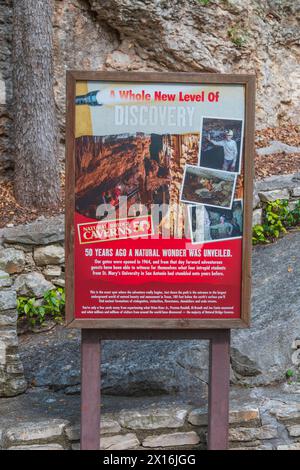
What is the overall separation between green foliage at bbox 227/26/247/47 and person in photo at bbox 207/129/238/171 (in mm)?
5820

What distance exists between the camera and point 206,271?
3080 mm

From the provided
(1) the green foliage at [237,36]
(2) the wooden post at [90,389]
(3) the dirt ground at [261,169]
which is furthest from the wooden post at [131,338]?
(1) the green foliage at [237,36]

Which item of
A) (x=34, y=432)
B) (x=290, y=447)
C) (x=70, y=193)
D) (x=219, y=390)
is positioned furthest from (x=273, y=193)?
(x=34, y=432)

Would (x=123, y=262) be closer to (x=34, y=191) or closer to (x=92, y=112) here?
(x=92, y=112)

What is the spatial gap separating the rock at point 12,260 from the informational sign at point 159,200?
248cm

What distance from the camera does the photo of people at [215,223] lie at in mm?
3072

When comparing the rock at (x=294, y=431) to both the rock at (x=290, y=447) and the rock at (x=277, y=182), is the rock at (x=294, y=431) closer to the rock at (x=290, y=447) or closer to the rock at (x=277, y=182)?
the rock at (x=290, y=447)

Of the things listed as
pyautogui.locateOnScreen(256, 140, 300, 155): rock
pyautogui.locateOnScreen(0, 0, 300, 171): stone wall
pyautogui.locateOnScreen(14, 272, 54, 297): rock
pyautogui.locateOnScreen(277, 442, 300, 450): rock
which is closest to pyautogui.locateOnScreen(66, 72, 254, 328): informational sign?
pyautogui.locateOnScreen(277, 442, 300, 450): rock

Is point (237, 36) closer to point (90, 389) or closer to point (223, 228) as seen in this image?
point (223, 228)

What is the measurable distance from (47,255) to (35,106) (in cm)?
181

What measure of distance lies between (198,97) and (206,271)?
2.96 ft

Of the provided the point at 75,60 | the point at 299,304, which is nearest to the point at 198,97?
the point at 299,304

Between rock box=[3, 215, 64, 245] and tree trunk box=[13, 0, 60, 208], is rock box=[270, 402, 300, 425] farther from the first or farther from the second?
tree trunk box=[13, 0, 60, 208]

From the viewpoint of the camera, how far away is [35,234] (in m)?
5.47
